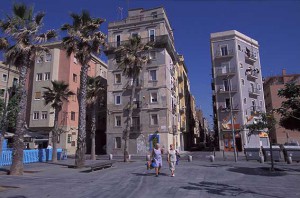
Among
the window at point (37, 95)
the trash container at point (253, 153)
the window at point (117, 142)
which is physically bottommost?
the trash container at point (253, 153)

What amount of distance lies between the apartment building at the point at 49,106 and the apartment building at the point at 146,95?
6.68 m

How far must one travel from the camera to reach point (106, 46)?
22188 mm

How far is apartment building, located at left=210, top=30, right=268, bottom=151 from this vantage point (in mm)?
43750

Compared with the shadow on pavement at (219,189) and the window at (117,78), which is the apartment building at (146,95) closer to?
the window at (117,78)

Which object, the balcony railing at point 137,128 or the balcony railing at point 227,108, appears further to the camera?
the balcony railing at point 227,108

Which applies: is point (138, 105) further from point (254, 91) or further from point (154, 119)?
point (254, 91)

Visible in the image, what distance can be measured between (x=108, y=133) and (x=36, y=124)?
11.9 m

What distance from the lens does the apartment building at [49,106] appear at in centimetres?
4138

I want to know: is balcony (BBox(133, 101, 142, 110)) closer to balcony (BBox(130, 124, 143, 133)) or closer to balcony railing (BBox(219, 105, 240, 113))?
balcony (BBox(130, 124, 143, 133))

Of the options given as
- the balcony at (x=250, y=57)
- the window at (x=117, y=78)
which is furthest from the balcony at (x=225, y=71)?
the window at (x=117, y=78)

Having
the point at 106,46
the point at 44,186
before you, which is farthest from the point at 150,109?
the point at 44,186

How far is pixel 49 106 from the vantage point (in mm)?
41562

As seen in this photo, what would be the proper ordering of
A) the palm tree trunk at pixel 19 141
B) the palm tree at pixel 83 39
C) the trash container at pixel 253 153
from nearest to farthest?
the palm tree trunk at pixel 19 141, the palm tree at pixel 83 39, the trash container at pixel 253 153

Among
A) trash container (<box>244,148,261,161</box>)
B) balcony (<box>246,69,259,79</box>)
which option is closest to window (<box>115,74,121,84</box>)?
balcony (<box>246,69,259,79</box>)
